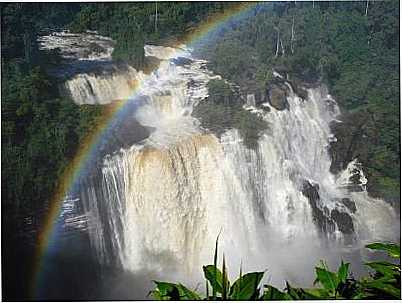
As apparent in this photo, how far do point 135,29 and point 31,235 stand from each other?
45.7 inches

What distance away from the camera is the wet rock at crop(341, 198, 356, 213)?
381cm

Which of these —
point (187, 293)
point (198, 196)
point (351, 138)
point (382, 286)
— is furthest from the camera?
point (351, 138)

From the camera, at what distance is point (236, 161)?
3734 mm

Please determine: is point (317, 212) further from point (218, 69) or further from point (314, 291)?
point (314, 291)

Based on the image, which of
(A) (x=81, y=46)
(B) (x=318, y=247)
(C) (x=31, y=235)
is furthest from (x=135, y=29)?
(B) (x=318, y=247)

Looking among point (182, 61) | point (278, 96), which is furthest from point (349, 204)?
point (182, 61)

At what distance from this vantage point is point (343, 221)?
378cm

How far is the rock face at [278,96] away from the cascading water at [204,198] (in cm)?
4

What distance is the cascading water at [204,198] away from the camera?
12.1ft

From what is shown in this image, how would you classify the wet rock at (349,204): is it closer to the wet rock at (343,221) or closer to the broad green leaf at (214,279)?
the wet rock at (343,221)

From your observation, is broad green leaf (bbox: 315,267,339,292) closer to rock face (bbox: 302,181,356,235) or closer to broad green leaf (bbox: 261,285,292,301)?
broad green leaf (bbox: 261,285,292,301)

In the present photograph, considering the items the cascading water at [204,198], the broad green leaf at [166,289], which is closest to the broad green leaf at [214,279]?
the broad green leaf at [166,289]

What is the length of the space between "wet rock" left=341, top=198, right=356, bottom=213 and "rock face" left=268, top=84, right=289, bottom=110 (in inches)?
22.6

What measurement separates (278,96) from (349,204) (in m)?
0.68
